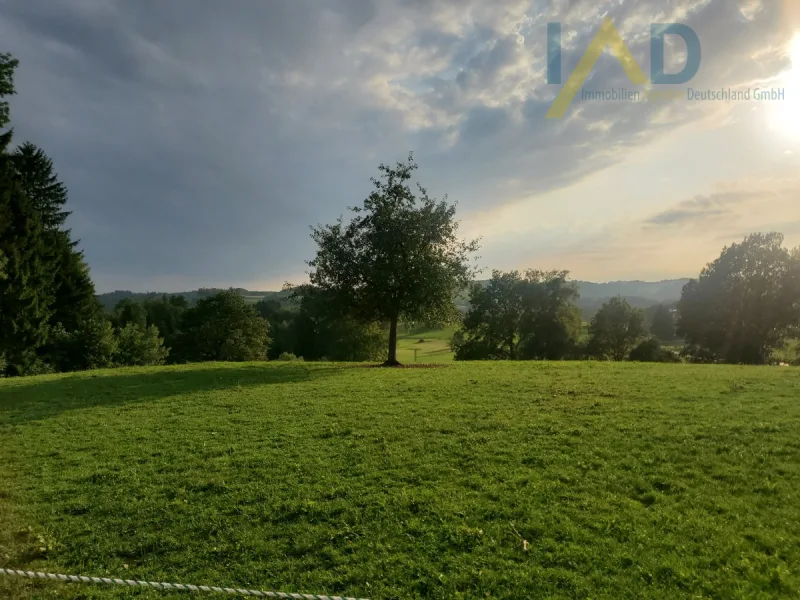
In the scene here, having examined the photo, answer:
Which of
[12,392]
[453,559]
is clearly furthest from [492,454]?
[12,392]

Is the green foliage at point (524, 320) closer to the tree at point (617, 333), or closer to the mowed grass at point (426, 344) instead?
the tree at point (617, 333)

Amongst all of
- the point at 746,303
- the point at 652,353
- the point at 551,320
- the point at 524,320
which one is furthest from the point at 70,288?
the point at 746,303

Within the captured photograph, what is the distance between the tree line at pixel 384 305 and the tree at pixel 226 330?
0.58 feet

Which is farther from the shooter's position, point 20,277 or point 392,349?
point 20,277

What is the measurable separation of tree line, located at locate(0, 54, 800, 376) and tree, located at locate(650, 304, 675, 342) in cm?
36

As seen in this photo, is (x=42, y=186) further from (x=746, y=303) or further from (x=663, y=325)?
(x=663, y=325)

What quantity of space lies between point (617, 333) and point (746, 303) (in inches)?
558

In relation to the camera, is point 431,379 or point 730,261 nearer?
point 431,379

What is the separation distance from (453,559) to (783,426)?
891 cm

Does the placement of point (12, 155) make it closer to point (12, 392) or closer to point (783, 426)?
point (12, 392)

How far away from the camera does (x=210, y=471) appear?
8953mm

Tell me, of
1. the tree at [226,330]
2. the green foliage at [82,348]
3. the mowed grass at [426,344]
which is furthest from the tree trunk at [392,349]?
the mowed grass at [426,344]

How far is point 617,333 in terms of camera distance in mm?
52750

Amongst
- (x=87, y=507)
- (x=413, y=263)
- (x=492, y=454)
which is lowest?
(x=87, y=507)
